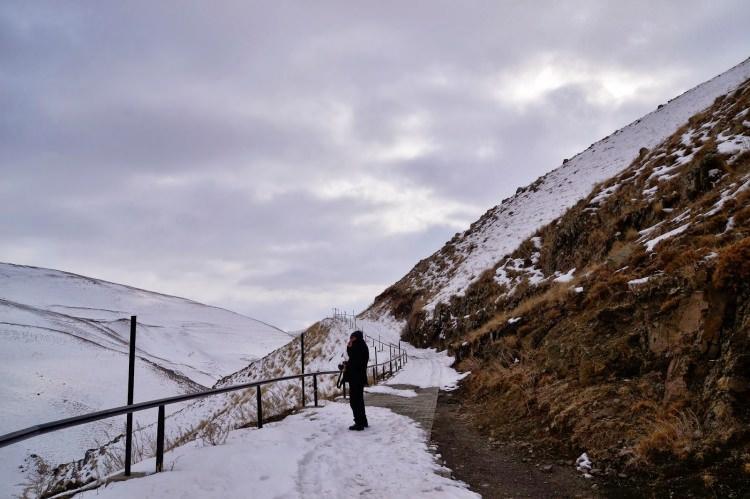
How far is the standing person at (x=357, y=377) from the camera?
7.99 meters

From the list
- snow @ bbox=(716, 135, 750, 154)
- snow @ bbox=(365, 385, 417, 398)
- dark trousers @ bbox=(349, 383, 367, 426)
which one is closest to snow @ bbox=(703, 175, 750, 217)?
snow @ bbox=(716, 135, 750, 154)

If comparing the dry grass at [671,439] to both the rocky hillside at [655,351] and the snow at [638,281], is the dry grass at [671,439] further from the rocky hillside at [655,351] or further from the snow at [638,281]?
the snow at [638,281]

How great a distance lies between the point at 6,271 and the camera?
11381cm

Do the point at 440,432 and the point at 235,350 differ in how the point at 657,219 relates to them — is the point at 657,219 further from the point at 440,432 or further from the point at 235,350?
the point at 235,350

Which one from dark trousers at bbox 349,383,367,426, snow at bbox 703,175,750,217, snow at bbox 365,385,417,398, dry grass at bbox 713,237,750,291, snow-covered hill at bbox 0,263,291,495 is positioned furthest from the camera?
snow-covered hill at bbox 0,263,291,495

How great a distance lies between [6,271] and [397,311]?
12539 centimetres

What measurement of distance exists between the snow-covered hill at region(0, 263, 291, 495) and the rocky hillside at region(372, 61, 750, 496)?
12939 mm

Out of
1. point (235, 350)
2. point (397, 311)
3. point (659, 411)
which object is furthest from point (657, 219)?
point (235, 350)

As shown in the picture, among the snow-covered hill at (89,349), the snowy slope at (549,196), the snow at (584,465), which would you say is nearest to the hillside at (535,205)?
the snowy slope at (549,196)

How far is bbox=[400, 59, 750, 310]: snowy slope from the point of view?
30.1 m

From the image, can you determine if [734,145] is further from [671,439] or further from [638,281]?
[671,439]

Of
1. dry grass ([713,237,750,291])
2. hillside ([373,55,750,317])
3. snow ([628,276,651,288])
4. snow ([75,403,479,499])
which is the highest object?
hillside ([373,55,750,317])

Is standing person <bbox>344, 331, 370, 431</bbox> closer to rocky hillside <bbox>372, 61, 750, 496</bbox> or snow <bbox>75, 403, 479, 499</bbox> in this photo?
snow <bbox>75, 403, 479, 499</bbox>

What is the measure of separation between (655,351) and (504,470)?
121 inches
